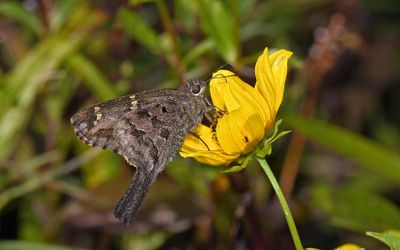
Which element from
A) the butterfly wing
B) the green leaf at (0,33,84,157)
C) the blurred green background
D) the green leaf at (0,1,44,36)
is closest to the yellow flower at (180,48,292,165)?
the butterfly wing

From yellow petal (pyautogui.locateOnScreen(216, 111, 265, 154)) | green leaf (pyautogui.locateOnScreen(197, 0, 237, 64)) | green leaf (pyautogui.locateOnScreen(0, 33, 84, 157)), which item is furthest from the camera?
green leaf (pyautogui.locateOnScreen(0, 33, 84, 157))

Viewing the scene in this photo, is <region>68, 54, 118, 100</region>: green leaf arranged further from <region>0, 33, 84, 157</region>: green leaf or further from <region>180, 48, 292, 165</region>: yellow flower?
<region>180, 48, 292, 165</region>: yellow flower

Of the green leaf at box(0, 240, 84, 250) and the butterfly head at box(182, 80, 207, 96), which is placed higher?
the butterfly head at box(182, 80, 207, 96)

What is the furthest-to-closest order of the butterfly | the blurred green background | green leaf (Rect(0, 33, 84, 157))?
green leaf (Rect(0, 33, 84, 157)) → the blurred green background → the butterfly

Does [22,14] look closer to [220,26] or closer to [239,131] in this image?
[220,26]

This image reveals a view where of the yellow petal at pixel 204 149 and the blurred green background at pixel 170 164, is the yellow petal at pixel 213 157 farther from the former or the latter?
the blurred green background at pixel 170 164

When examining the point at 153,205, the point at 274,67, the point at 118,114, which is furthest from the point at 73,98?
the point at 274,67

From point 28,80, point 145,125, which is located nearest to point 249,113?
point 145,125
